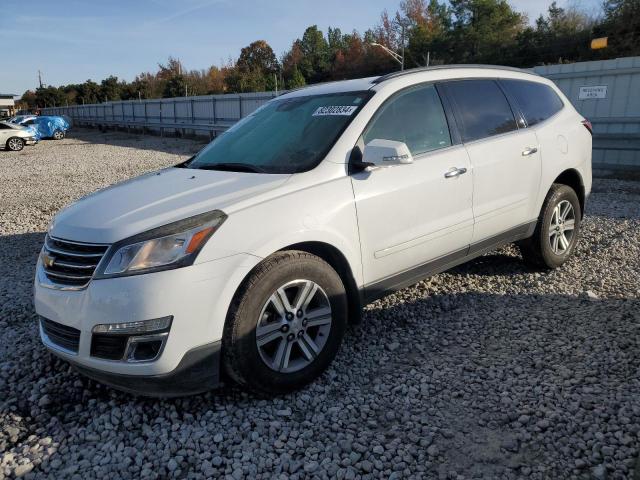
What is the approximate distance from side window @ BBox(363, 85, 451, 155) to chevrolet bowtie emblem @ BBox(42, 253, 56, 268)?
204 cm

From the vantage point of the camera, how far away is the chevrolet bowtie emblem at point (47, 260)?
110 inches

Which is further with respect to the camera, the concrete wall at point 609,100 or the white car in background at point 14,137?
the white car in background at point 14,137

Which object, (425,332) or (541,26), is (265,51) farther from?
(425,332)

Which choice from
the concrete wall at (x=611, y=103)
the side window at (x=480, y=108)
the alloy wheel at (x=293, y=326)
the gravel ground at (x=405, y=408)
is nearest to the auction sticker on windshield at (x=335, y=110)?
the side window at (x=480, y=108)

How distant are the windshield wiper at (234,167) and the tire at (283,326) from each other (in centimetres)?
71

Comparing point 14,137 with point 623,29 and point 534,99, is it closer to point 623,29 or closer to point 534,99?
point 534,99

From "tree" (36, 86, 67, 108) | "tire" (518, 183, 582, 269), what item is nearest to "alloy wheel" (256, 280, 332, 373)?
"tire" (518, 183, 582, 269)

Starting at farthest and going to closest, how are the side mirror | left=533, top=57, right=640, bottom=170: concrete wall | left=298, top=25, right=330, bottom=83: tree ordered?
left=298, top=25, right=330, bottom=83: tree < left=533, top=57, right=640, bottom=170: concrete wall < the side mirror

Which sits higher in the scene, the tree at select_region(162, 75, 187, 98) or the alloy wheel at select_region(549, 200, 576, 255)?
the tree at select_region(162, 75, 187, 98)

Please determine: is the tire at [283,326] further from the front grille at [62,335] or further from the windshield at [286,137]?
the front grille at [62,335]

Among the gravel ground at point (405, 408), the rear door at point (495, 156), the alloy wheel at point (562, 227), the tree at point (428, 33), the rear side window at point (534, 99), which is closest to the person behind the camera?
the gravel ground at point (405, 408)

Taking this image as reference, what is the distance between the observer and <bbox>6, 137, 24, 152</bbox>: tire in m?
24.0

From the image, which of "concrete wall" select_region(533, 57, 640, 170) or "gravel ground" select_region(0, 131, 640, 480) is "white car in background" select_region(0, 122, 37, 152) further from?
"concrete wall" select_region(533, 57, 640, 170)

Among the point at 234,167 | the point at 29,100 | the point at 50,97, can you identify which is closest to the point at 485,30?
the point at 234,167
